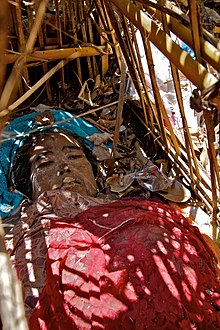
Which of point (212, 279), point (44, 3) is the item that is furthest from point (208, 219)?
point (44, 3)

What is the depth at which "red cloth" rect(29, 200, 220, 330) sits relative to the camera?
1341 mm

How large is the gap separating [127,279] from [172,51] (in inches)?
29.7

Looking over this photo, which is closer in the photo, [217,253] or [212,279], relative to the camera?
[212,279]

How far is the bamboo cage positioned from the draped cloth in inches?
8.4

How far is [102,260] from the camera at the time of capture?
1466mm

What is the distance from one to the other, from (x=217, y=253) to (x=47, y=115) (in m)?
1.27

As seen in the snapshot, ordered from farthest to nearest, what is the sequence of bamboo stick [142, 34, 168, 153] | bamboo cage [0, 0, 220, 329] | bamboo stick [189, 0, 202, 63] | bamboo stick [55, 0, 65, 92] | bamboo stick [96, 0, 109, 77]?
bamboo stick [55, 0, 65, 92] < bamboo stick [96, 0, 109, 77] < bamboo stick [142, 34, 168, 153] < bamboo stick [189, 0, 202, 63] < bamboo cage [0, 0, 220, 329]

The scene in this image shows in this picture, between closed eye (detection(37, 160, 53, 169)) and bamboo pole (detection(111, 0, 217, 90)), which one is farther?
closed eye (detection(37, 160, 53, 169))

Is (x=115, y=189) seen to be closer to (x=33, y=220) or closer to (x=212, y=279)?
(x=33, y=220)

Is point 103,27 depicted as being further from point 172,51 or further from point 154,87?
point 172,51

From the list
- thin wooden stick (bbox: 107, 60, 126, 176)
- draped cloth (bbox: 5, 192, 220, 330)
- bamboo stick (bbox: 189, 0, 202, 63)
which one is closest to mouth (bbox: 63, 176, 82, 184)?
thin wooden stick (bbox: 107, 60, 126, 176)

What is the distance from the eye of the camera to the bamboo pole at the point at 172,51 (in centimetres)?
81

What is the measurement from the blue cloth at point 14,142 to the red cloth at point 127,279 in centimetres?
68

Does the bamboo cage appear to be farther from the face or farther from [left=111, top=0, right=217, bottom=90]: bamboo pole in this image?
the face
